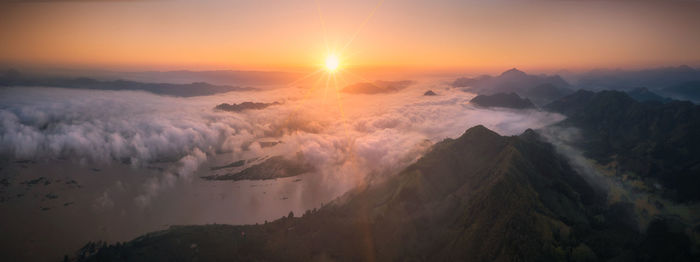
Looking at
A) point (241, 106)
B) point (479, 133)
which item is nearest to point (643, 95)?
point (479, 133)

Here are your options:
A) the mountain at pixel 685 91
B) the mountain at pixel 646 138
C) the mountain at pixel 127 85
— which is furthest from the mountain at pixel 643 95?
the mountain at pixel 127 85

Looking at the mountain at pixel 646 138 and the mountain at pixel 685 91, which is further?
the mountain at pixel 685 91

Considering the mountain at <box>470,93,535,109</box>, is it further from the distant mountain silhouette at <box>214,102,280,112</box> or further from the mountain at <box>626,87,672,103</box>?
the distant mountain silhouette at <box>214,102,280,112</box>

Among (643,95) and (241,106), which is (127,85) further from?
(643,95)

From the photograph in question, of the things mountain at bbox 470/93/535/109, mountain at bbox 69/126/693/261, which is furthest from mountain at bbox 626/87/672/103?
mountain at bbox 69/126/693/261

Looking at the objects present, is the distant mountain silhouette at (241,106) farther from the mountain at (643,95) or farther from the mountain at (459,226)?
the mountain at (643,95)

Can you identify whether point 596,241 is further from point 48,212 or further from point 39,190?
point 39,190
